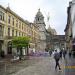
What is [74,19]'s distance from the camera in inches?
289

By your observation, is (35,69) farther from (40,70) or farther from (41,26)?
(41,26)

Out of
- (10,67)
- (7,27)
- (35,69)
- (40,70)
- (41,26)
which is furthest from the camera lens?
(41,26)

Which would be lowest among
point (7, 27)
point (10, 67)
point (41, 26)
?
point (10, 67)

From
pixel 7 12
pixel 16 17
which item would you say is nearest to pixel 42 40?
pixel 16 17

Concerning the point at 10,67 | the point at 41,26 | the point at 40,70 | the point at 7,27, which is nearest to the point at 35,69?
the point at 40,70

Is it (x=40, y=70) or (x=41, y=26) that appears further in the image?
(x=41, y=26)

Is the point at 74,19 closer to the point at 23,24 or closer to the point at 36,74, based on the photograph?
the point at 36,74

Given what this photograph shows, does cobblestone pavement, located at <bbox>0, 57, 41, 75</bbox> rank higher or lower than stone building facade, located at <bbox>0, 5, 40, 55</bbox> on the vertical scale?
lower

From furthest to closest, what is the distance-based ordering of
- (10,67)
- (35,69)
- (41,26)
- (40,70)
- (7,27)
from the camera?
(41,26) → (7,27) → (10,67) → (35,69) → (40,70)

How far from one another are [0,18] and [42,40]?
70.4 m

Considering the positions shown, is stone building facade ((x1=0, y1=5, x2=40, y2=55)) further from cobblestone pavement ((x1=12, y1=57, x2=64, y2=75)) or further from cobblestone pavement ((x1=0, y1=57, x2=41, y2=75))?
cobblestone pavement ((x1=12, y1=57, x2=64, y2=75))

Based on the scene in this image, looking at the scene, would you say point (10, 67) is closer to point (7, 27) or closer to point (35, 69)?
point (35, 69)

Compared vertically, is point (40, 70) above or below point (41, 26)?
below

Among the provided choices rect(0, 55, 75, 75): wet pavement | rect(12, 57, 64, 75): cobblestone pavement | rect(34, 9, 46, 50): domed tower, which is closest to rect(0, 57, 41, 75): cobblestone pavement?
rect(0, 55, 75, 75): wet pavement
